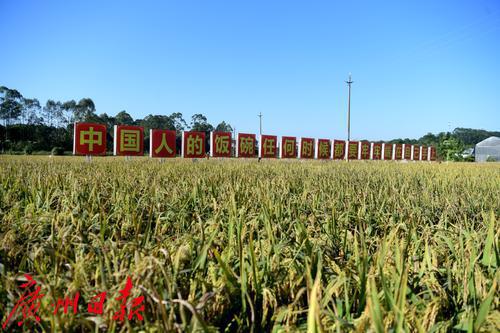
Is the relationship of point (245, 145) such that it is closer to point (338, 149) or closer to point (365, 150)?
point (338, 149)

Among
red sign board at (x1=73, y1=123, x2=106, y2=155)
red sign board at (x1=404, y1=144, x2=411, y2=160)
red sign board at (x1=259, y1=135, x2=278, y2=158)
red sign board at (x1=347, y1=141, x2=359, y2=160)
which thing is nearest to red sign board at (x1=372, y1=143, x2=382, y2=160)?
red sign board at (x1=347, y1=141, x2=359, y2=160)

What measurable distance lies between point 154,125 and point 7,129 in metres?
29.4

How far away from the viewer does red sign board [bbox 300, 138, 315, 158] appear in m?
19.4

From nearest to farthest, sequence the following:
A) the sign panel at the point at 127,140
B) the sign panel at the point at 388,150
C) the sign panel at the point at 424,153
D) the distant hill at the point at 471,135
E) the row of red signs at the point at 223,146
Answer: the row of red signs at the point at 223,146 < the sign panel at the point at 127,140 < the sign panel at the point at 388,150 < the sign panel at the point at 424,153 < the distant hill at the point at 471,135

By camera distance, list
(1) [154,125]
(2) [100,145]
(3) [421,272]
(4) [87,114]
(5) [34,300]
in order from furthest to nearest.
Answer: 1. (1) [154,125]
2. (4) [87,114]
3. (2) [100,145]
4. (3) [421,272]
5. (5) [34,300]

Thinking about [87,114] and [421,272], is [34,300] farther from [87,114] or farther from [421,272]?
[87,114]

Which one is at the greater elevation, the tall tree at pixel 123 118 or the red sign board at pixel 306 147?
the tall tree at pixel 123 118

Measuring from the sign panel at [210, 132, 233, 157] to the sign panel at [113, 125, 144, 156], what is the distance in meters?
3.41

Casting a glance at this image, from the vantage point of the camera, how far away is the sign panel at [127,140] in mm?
11028

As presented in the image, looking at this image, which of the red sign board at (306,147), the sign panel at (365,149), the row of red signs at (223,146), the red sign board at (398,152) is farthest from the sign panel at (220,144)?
the red sign board at (398,152)

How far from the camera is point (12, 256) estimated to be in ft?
3.32

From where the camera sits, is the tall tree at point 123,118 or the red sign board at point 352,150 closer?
the red sign board at point 352,150

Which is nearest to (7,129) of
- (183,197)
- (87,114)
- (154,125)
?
(87,114)

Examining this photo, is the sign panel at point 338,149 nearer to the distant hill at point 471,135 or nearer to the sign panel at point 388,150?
the sign panel at point 388,150
